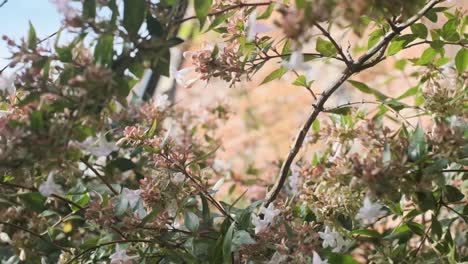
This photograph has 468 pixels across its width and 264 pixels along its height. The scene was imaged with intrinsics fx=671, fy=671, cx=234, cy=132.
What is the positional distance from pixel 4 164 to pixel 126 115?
331mm

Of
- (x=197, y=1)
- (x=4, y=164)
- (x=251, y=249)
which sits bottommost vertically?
(x=251, y=249)

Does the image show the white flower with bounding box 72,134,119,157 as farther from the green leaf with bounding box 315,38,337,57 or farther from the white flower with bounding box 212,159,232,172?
the white flower with bounding box 212,159,232,172

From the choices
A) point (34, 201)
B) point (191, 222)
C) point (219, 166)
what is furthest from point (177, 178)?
point (219, 166)

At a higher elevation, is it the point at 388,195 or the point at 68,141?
the point at 68,141

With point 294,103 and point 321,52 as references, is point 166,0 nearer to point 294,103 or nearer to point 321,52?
point 321,52

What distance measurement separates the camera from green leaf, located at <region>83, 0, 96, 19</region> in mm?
581

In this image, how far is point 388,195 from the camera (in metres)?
0.63

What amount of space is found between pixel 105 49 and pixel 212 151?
32 centimetres

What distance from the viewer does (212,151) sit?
2.86 feet

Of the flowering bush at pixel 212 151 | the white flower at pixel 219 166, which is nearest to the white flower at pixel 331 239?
the flowering bush at pixel 212 151

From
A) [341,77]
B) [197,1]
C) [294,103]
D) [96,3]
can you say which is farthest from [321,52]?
[294,103]

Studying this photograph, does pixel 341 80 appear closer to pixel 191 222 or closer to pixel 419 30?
pixel 419 30

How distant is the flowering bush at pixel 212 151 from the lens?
57 cm

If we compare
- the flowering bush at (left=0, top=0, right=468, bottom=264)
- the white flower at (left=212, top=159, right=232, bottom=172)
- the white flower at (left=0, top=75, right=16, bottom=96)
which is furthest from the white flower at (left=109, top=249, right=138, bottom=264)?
the white flower at (left=212, top=159, right=232, bottom=172)
